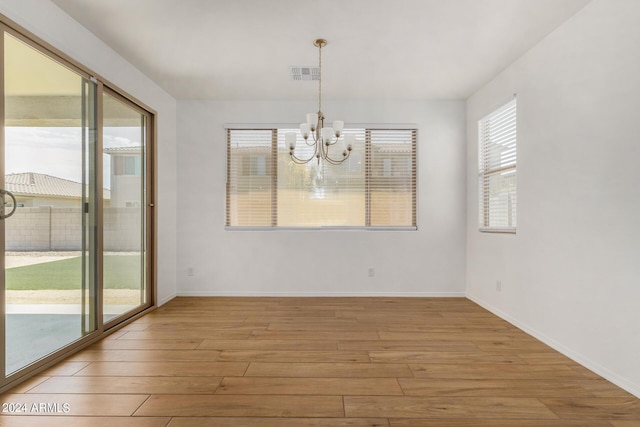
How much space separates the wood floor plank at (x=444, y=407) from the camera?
74.7 inches

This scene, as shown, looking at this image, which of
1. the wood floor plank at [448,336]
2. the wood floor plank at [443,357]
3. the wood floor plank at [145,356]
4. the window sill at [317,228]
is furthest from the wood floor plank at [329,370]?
the window sill at [317,228]

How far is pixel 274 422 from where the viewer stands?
1.82 meters

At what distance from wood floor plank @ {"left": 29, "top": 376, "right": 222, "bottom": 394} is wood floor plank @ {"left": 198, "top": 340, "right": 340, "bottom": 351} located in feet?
1.82

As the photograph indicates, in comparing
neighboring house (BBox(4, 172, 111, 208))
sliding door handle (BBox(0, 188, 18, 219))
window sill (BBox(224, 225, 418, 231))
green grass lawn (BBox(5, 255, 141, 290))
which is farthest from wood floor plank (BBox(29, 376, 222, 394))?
window sill (BBox(224, 225, 418, 231))

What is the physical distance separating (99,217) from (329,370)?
2.46 meters

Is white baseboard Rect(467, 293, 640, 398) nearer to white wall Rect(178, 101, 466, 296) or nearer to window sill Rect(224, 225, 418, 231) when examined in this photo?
white wall Rect(178, 101, 466, 296)

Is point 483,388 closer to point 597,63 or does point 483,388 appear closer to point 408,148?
point 597,63

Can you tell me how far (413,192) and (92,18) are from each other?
403 centimetres

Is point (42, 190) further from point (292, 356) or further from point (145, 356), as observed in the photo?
point (292, 356)

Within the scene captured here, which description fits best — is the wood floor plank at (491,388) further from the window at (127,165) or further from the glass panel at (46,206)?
the window at (127,165)

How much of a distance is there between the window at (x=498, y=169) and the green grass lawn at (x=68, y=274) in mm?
4185

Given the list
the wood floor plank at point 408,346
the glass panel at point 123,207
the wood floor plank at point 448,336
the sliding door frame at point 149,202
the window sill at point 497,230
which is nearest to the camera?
the wood floor plank at point 408,346

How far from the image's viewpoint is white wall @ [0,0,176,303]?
241cm

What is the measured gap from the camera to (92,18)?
8.99 ft
